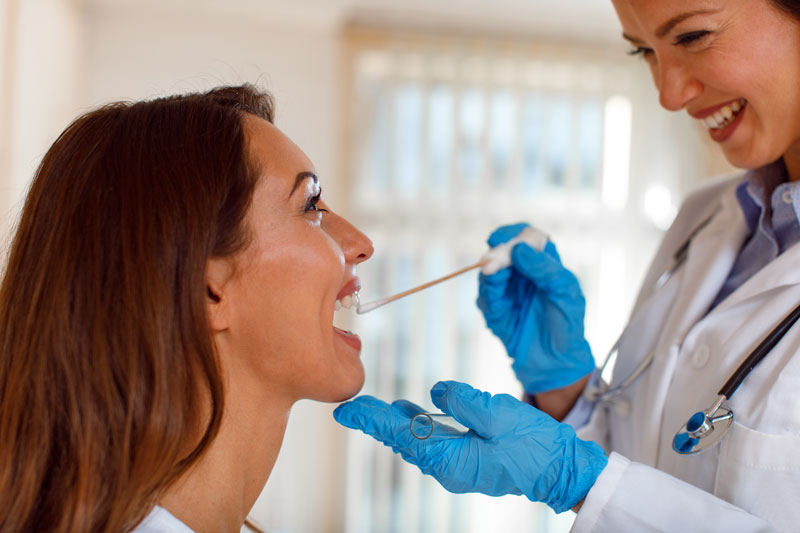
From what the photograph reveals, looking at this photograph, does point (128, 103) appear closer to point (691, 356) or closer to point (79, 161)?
→ point (79, 161)

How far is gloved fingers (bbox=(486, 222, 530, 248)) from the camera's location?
60.4 inches

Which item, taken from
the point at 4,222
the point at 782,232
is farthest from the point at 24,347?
the point at 4,222

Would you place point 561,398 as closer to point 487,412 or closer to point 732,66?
point 487,412

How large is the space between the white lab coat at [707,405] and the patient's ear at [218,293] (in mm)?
610

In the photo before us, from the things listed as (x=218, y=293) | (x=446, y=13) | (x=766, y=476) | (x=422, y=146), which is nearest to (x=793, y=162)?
(x=766, y=476)

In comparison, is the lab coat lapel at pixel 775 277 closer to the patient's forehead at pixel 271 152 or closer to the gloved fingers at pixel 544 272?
the gloved fingers at pixel 544 272

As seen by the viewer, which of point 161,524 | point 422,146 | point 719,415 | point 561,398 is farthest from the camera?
point 422,146

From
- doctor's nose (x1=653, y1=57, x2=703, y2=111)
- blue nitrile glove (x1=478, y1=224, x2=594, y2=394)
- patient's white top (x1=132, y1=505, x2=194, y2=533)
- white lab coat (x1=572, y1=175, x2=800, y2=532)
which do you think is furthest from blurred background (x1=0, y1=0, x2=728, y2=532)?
patient's white top (x1=132, y1=505, x2=194, y2=533)

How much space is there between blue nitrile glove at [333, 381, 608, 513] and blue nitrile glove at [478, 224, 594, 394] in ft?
1.23

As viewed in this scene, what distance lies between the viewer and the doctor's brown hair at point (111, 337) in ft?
3.03

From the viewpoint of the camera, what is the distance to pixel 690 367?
1.25m

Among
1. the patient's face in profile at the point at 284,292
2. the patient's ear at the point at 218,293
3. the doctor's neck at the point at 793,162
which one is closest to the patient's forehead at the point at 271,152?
the patient's face in profile at the point at 284,292

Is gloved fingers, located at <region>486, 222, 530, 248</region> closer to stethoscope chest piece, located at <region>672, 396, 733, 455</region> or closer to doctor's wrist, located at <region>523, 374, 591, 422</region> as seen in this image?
doctor's wrist, located at <region>523, 374, 591, 422</region>

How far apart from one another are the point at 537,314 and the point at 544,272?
137 mm
